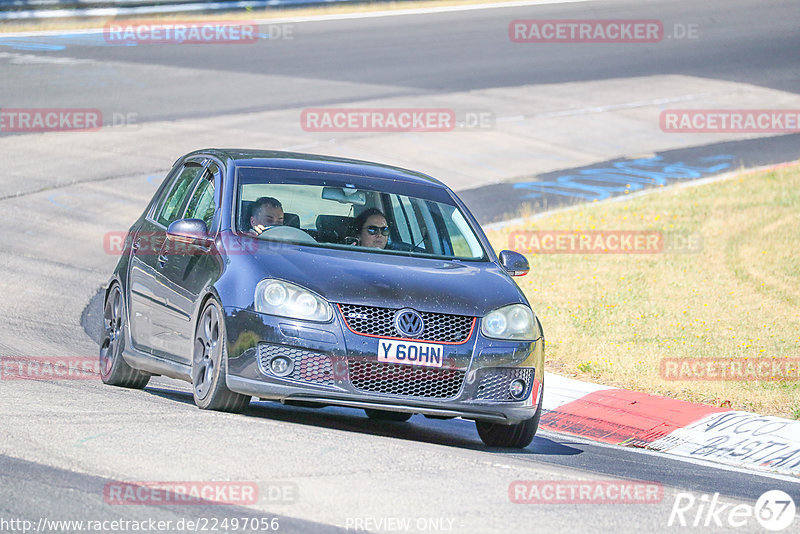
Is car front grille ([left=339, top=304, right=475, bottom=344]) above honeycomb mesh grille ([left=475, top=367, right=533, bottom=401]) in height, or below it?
above

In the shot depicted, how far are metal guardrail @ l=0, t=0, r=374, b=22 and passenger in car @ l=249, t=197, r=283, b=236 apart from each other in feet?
72.2

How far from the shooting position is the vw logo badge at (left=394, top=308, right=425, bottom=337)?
25.9 ft

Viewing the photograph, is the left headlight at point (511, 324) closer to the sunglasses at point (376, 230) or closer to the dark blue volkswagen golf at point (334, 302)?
the dark blue volkswagen golf at point (334, 302)

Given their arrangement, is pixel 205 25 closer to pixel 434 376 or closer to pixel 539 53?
pixel 539 53

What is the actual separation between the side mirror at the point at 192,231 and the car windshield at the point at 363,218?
0.22 m

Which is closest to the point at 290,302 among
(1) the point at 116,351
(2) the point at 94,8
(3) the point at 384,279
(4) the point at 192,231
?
(3) the point at 384,279

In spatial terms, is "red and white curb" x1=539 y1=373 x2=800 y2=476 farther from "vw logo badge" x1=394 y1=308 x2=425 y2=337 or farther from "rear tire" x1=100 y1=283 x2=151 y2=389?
"rear tire" x1=100 y1=283 x2=151 y2=389

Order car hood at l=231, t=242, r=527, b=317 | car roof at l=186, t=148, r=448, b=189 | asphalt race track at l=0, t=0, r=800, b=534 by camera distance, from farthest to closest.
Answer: car roof at l=186, t=148, r=448, b=189 → car hood at l=231, t=242, r=527, b=317 → asphalt race track at l=0, t=0, r=800, b=534

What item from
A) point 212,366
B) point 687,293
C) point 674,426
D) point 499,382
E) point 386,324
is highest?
point 386,324

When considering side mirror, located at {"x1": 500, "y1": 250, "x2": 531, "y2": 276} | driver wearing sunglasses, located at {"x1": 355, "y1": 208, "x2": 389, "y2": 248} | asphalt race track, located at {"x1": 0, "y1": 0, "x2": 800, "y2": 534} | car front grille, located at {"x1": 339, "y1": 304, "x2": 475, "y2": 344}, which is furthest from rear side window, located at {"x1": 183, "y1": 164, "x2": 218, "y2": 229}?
side mirror, located at {"x1": 500, "y1": 250, "x2": 531, "y2": 276}

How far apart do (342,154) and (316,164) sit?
1382 cm

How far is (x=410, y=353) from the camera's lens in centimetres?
789

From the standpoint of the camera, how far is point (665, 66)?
31.0m

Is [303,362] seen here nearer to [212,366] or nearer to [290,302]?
[290,302]
